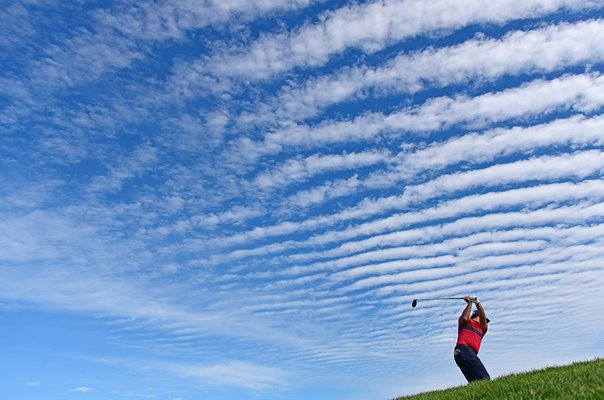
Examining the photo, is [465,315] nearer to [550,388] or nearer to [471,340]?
[471,340]

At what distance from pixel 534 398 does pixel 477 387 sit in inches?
124

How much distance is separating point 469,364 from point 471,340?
29.1 inches

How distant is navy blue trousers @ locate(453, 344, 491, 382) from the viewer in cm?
1581

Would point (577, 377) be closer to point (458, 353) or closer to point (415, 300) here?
point (458, 353)

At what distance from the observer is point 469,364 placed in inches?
628

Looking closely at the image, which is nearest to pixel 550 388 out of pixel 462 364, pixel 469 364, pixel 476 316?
pixel 469 364

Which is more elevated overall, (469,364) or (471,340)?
(471,340)

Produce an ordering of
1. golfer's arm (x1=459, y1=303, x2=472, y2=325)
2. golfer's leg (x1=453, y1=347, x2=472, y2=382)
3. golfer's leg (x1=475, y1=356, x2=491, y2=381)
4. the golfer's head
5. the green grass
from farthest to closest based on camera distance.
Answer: the golfer's head < golfer's arm (x1=459, y1=303, x2=472, y2=325) < golfer's leg (x1=453, y1=347, x2=472, y2=382) < golfer's leg (x1=475, y1=356, x2=491, y2=381) < the green grass

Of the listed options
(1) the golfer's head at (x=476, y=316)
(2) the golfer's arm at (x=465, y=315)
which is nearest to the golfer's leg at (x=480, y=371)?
(2) the golfer's arm at (x=465, y=315)

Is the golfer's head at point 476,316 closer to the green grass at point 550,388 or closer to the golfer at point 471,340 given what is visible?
the golfer at point 471,340

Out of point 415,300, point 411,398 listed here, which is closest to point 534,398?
point 411,398

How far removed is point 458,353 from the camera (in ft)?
53.2

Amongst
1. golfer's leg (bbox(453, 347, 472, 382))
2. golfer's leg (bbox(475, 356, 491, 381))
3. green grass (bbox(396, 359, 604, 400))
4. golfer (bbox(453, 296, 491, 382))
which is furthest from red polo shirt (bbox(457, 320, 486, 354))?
green grass (bbox(396, 359, 604, 400))

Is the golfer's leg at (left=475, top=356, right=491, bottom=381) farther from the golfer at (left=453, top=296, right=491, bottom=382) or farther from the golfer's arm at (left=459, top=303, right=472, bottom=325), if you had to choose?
the golfer's arm at (left=459, top=303, right=472, bottom=325)
